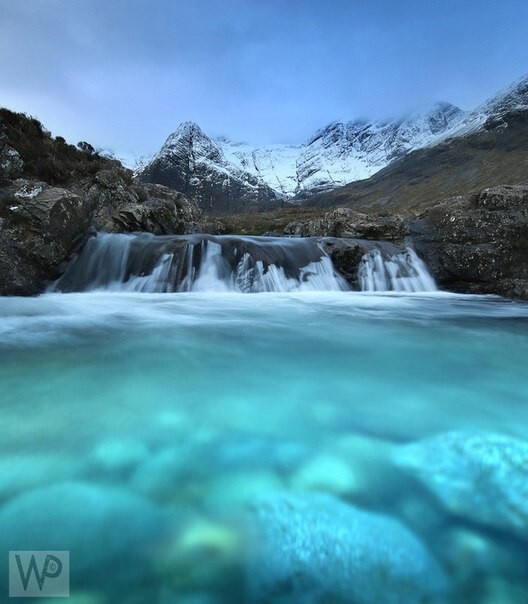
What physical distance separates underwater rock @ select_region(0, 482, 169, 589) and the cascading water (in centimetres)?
779

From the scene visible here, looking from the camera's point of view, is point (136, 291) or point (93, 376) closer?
point (93, 376)

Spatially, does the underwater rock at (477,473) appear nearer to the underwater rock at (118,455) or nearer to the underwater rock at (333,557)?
the underwater rock at (333,557)

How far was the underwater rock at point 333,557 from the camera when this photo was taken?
121 centimetres

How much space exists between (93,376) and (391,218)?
12.5m

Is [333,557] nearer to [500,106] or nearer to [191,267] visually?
[191,267]

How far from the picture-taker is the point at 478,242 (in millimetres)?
10555

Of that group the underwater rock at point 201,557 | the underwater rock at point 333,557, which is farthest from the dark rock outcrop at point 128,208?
the underwater rock at point 333,557

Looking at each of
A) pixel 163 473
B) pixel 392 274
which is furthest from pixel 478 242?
pixel 163 473

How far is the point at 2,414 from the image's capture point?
2.31 meters

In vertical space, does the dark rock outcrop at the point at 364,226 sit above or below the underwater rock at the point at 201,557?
above

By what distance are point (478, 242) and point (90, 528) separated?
11.5 m

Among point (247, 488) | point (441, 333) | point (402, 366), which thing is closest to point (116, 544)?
point (247, 488)

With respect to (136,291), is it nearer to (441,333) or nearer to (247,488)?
(441,333)

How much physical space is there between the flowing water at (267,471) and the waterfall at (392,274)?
696cm
